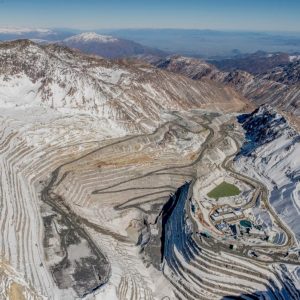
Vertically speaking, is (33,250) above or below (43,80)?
below

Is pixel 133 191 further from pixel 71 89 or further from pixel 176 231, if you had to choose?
pixel 71 89

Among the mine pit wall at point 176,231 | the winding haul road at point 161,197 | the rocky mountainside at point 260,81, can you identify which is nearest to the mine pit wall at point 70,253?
the winding haul road at point 161,197

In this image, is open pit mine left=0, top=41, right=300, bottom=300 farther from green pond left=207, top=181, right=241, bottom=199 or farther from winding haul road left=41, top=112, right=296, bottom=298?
green pond left=207, top=181, right=241, bottom=199

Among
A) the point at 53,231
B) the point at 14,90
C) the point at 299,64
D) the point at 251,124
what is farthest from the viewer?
the point at 299,64

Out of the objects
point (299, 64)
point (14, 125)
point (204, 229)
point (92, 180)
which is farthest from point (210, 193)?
point (299, 64)

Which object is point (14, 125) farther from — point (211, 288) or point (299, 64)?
point (299, 64)

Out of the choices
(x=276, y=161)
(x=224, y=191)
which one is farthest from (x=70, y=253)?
(x=276, y=161)
